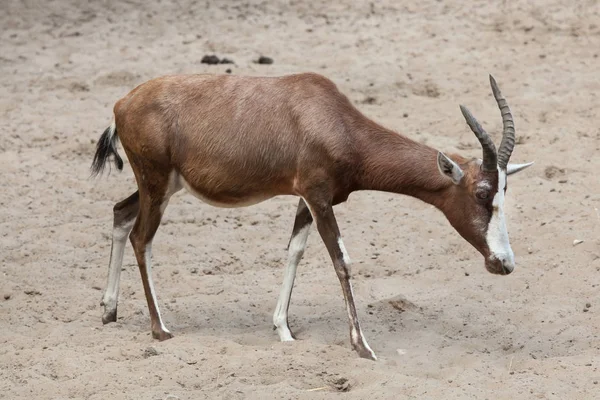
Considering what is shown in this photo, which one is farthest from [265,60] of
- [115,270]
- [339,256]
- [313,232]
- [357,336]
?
[357,336]

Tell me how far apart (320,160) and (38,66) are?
662 centimetres

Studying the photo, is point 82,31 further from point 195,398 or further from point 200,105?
point 195,398

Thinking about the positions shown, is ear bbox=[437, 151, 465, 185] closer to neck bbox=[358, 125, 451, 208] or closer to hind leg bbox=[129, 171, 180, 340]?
neck bbox=[358, 125, 451, 208]

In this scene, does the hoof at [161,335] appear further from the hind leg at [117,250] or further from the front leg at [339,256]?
the front leg at [339,256]

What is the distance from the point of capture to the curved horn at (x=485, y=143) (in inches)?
286

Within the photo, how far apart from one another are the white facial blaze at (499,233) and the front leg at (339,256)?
3.31 feet

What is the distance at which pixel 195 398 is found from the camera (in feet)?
21.6

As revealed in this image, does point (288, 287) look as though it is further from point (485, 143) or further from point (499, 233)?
point (485, 143)

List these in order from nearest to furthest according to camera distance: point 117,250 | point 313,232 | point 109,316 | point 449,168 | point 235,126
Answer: point 449,168
point 235,126
point 109,316
point 117,250
point 313,232

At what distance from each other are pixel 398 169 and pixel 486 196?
2.24ft

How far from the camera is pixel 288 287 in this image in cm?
813

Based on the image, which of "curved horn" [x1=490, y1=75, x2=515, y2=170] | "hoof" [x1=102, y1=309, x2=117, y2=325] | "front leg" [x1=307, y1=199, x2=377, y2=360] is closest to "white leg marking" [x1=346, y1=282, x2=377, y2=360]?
"front leg" [x1=307, y1=199, x2=377, y2=360]

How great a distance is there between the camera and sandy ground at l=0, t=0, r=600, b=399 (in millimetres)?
7078

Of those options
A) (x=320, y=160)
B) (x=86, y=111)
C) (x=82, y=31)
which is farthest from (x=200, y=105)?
(x=82, y=31)
